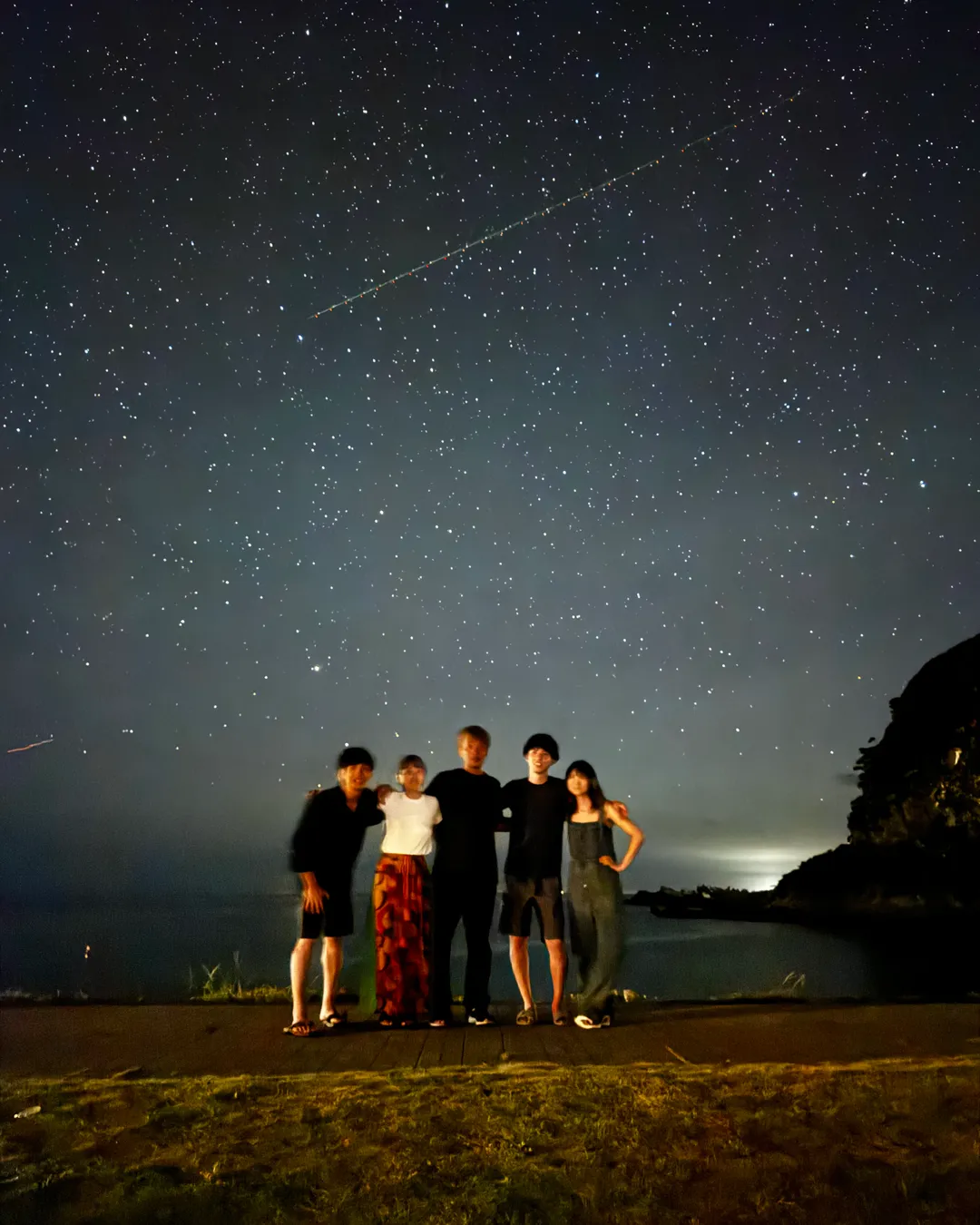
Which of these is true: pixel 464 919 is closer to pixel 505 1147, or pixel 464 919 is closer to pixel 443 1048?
pixel 443 1048

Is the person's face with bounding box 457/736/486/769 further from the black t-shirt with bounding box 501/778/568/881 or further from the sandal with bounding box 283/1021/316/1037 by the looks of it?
the sandal with bounding box 283/1021/316/1037

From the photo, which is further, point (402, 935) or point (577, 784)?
point (577, 784)

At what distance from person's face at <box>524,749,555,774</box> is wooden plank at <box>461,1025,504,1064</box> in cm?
153

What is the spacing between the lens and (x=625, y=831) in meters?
5.67

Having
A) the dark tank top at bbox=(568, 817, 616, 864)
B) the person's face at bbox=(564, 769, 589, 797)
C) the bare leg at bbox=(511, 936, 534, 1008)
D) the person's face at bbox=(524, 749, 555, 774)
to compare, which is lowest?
the bare leg at bbox=(511, 936, 534, 1008)

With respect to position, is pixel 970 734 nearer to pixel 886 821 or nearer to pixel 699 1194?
pixel 886 821

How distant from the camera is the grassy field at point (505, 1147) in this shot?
8.84 feet

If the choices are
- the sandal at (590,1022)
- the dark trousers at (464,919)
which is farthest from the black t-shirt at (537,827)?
the sandal at (590,1022)

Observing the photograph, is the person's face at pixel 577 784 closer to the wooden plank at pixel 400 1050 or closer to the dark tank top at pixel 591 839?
the dark tank top at pixel 591 839

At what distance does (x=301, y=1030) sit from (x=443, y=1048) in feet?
3.06

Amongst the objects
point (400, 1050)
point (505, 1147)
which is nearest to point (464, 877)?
point (400, 1050)

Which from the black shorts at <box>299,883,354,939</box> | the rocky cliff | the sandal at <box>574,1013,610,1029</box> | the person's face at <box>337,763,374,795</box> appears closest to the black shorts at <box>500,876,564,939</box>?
the sandal at <box>574,1013,610,1029</box>

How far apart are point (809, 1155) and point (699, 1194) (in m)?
0.55

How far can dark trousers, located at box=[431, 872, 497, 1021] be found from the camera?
553 cm
